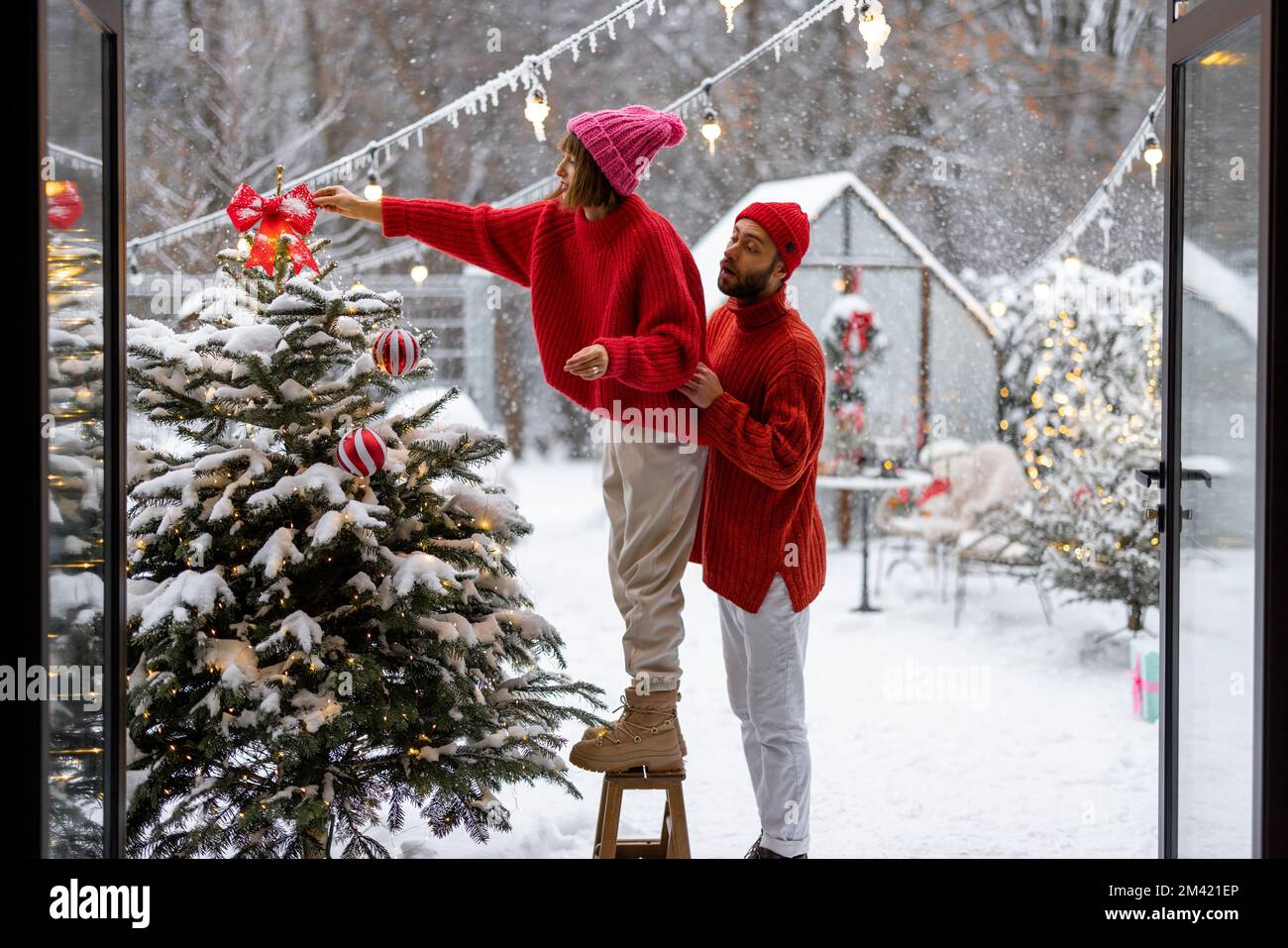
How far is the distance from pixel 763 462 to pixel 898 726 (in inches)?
111

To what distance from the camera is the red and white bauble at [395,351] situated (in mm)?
2287

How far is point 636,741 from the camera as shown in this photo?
218 centimetres

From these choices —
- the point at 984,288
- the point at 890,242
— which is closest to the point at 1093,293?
the point at 984,288

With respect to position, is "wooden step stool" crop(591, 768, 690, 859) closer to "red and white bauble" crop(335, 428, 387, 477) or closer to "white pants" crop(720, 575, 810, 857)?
"white pants" crop(720, 575, 810, 857)

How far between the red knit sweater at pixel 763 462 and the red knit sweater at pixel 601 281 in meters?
0.12

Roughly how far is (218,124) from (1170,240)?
4.89 m

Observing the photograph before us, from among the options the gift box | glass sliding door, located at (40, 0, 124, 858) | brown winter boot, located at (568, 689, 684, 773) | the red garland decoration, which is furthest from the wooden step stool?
the red garland decoration

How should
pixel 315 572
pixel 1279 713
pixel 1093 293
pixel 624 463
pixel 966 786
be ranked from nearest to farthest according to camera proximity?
pixel 1279 713, pixel 624 463, pixel 315 572, pixel 966 786, pixel 1093 293

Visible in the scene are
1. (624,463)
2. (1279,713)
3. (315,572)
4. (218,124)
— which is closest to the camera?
(1279,713)

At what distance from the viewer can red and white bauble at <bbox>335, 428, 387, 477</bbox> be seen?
2234 millimetres

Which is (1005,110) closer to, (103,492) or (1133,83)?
(1133,83)

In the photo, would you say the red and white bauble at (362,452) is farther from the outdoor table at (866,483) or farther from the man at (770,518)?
the outdoor table at (866,483)

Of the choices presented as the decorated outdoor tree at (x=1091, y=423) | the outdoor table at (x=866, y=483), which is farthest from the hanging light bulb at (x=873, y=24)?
the outdoor table at (x=866, y=483)
